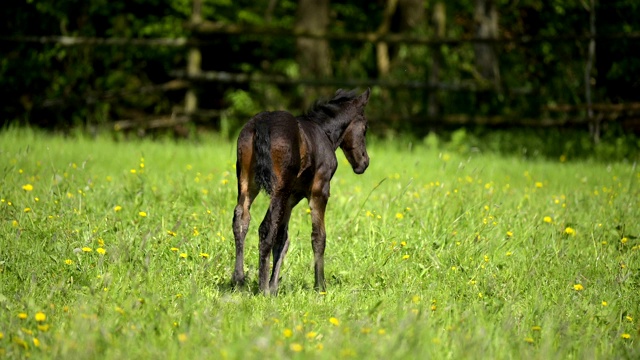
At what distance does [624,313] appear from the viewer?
5547mm

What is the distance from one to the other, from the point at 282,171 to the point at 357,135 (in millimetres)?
958

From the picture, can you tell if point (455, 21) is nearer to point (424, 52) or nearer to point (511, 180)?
point (424, 52)

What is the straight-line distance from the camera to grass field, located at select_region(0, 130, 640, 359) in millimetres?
4156

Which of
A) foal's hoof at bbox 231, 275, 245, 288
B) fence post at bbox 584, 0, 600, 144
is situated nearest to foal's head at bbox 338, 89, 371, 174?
foal's hoof at bbox 231, 275, 245, 288

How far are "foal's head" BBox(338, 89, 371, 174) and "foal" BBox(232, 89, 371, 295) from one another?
0.08 metres

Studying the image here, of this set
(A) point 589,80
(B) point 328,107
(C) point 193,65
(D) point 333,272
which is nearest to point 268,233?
(D) point 333,272

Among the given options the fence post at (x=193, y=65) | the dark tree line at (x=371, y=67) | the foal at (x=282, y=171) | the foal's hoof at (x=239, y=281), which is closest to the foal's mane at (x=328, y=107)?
the foal at (x=282, y=171)

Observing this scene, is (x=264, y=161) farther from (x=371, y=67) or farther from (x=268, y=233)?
(x=371, y=67)

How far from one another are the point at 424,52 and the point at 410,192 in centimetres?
723

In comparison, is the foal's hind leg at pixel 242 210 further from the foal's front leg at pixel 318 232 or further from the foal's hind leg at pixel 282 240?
the foal's front leg at pixel 318 232

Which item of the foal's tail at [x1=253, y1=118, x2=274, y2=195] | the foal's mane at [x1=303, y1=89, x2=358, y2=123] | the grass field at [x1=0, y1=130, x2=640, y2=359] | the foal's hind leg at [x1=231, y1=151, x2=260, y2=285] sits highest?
the foal's mane at [x1=303, y1=89, x2=358, y2=123]

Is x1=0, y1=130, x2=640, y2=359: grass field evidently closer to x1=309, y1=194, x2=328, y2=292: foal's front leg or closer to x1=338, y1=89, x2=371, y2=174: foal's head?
x1=309, y1=194, x2=328, y2=292: foal's front leg

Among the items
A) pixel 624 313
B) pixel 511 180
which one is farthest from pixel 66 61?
pixel 624 313

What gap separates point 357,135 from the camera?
6094 millimetres
